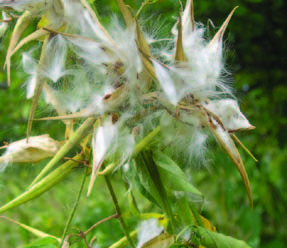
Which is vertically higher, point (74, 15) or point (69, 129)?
point (74, 15)

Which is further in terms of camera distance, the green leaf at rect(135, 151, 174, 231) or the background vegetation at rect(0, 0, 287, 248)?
the background vegetation at rect(0, 0, 287, 248)

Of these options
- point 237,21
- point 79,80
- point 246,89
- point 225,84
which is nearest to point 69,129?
point 79,80

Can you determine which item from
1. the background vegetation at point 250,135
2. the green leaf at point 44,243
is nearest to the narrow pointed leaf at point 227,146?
the green leaf at point 44,243

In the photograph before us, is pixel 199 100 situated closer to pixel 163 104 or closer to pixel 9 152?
pixel 163 104

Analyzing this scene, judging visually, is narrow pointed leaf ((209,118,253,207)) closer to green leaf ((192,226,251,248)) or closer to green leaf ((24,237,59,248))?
green leaf ((192,226,251,248))

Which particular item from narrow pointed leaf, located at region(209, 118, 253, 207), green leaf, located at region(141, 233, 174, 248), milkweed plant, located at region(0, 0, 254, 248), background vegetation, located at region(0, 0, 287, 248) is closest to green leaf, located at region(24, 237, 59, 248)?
milkweed plant, located at region(0, 0, 254, 248)

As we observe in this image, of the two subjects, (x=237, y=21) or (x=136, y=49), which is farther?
(x=237, y=21)

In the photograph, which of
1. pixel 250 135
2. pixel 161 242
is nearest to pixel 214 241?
pixel 161 242

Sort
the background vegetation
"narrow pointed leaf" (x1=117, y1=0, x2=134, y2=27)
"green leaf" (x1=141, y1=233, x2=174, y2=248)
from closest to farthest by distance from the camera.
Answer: "narrow pointed leaf" (x1=117, y1=0, x2=134, y2=27)
"green leaf" (x1=141, y1=233, x2=174, y2=248)
the background vegetation
